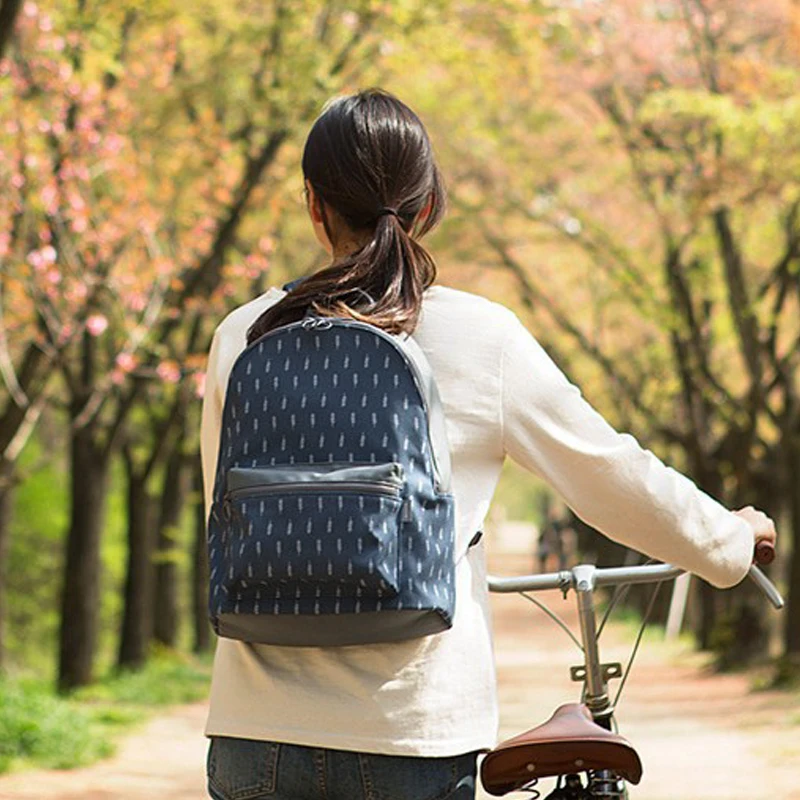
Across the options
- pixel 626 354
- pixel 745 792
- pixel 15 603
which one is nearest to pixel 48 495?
pixel 15 603

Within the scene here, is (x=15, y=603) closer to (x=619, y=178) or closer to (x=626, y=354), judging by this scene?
(x=626, y=354)

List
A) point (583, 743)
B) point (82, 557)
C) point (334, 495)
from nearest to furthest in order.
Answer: point (334, 495)
point (583, 743)
point (82, 557)

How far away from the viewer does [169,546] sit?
23094mm

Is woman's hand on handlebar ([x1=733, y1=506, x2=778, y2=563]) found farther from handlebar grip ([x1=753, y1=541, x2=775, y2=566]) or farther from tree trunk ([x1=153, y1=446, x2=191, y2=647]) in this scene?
tree trunk ([x1=153, y1=446, x2=191, y2=647])

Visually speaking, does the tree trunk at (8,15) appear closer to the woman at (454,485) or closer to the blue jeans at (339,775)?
the woman at (454,485)

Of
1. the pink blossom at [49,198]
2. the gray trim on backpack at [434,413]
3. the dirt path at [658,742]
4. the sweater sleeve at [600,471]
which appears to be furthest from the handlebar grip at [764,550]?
the pink blossom at [49,198]

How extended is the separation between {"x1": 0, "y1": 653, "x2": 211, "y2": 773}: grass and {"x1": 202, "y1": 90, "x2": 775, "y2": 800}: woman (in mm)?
8268

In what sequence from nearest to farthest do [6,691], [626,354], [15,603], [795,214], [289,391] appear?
[289,391], [6,691], [795,214], [626,354], [15,603]

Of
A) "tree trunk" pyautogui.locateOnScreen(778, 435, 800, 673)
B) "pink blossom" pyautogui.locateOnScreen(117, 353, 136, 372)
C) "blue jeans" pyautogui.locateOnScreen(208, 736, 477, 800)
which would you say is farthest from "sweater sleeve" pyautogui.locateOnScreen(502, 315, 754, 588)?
"tree trunk" pyautogui.locateOnScreen(778, 435, 800, 673)

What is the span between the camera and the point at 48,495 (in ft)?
101

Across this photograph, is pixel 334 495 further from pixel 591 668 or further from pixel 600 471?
pixel 591 668

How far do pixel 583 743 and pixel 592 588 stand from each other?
312 mm

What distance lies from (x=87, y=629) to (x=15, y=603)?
18.6m

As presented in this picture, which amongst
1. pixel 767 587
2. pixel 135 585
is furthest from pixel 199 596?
pixel 767 587
